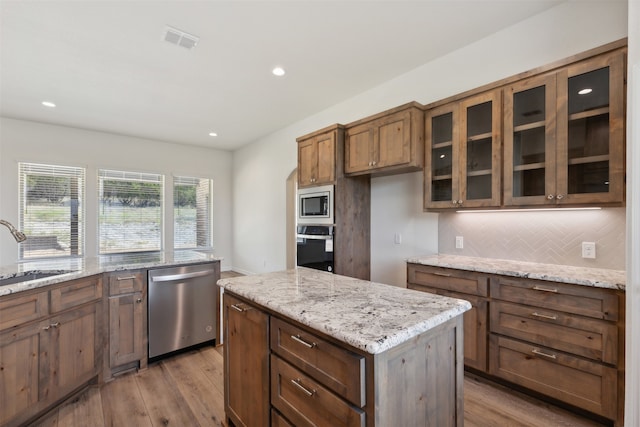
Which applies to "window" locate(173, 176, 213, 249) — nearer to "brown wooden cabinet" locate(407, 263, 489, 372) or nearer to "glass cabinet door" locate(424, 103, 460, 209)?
"glass cabinet door" locate(424, 103, 460, 209)

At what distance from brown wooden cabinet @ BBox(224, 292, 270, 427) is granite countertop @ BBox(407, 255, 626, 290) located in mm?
1657

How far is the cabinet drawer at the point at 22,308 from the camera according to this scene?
1.68 meters

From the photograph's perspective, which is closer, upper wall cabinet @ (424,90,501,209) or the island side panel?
the island side panel

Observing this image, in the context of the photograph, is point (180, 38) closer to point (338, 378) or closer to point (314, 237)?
point (314, 237)

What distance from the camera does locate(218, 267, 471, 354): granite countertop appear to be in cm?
100

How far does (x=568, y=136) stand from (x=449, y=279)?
1315 millimetres

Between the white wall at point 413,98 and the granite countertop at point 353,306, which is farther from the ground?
the white wall at point 413,98

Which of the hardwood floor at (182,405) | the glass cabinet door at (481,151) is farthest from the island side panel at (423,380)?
the glass cabinet door at (481,151)

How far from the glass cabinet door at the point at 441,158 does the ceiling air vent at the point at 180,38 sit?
2.31m

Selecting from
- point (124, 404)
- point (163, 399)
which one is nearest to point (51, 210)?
point (124, 404)

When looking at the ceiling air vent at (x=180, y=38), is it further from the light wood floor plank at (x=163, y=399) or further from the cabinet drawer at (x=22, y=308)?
the light wood floor plank at (x=163, y=399)

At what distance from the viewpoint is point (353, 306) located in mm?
1308

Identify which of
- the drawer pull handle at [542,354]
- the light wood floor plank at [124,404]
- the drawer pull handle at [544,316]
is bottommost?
the light wood floor plank at [124,404]

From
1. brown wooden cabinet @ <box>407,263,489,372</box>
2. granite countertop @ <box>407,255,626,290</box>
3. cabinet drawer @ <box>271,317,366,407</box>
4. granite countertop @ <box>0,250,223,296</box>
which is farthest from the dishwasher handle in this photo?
brown wooden cabinet @ <box>407,263,489,372</box>
